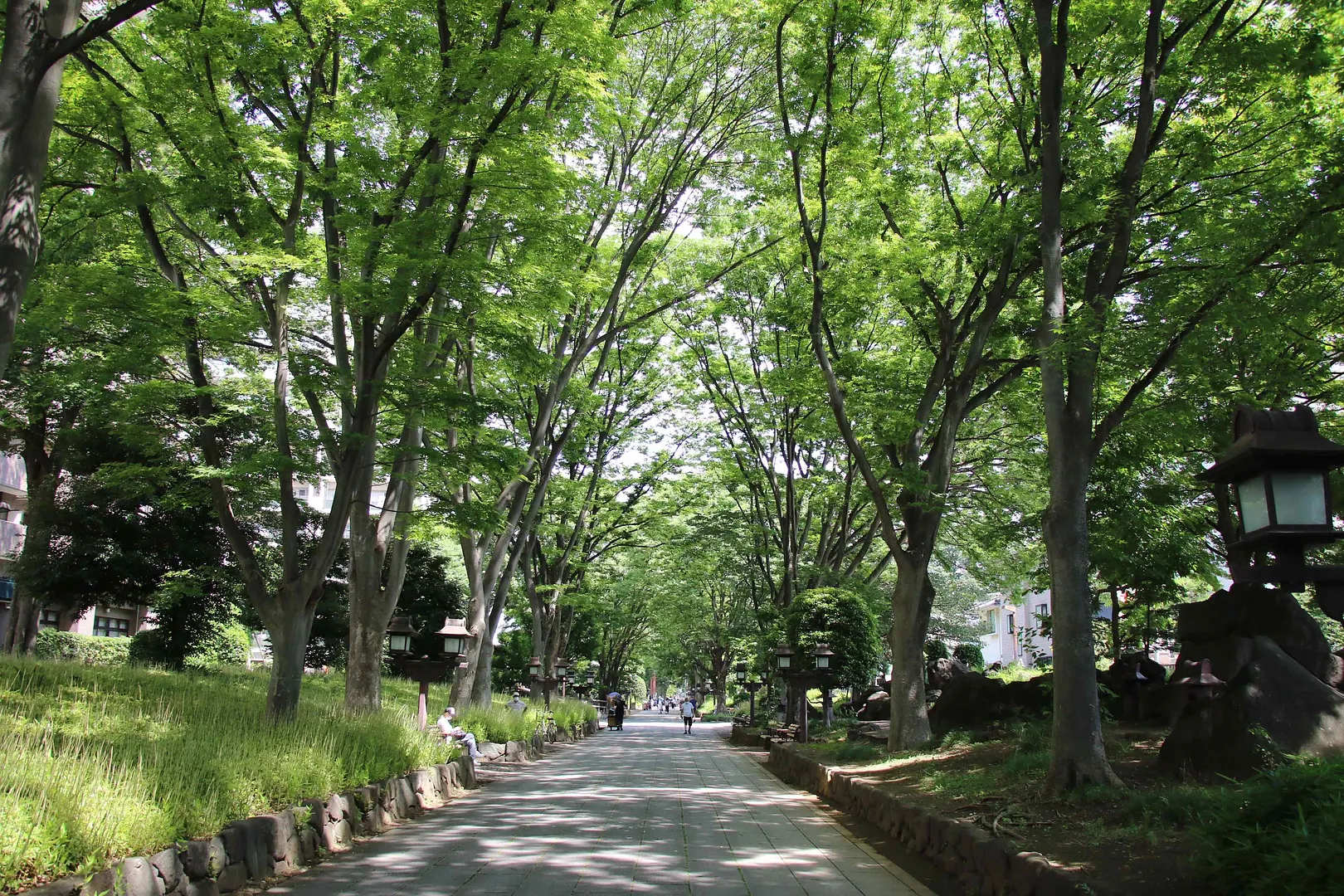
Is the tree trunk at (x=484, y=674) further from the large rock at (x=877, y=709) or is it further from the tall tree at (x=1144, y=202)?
the tall tree at (x=1144, y=202)

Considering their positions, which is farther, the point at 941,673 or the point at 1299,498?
the point at 941,673

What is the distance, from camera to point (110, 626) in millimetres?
30141

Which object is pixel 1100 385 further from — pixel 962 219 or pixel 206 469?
pixel 206 469

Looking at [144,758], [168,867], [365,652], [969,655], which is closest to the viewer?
[168,867]

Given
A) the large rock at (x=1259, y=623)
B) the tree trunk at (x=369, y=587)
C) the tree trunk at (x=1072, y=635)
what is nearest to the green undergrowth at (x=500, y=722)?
the tree trunk at (x=369, y=587)

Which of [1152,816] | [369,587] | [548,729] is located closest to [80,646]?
[548,729]

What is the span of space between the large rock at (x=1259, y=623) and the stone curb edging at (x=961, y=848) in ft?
10.5

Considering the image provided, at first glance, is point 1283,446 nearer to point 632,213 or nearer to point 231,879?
point 231,879

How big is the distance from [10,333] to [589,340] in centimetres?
1044

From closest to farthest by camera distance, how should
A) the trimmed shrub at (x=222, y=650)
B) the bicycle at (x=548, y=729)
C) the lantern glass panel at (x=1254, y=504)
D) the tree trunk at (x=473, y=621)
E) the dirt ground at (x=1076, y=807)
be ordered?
the lantern glass panel at (x=1254, y=504) < the dirt ground at (x=1076, y=807) < the tree trunk at (x=473, y=621) < the trimmed shrub at (x=222, y=650) < the bicycle at (x=548, y=729)

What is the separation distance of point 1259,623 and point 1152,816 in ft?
11.0

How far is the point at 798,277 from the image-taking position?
15211 mm

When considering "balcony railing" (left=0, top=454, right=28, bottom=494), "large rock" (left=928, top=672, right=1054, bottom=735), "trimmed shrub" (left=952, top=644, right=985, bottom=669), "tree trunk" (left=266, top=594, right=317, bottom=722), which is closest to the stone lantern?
"large rock" (left=928, top=672, right=1054, bottom=735)

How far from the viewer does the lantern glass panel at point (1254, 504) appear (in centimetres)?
413
